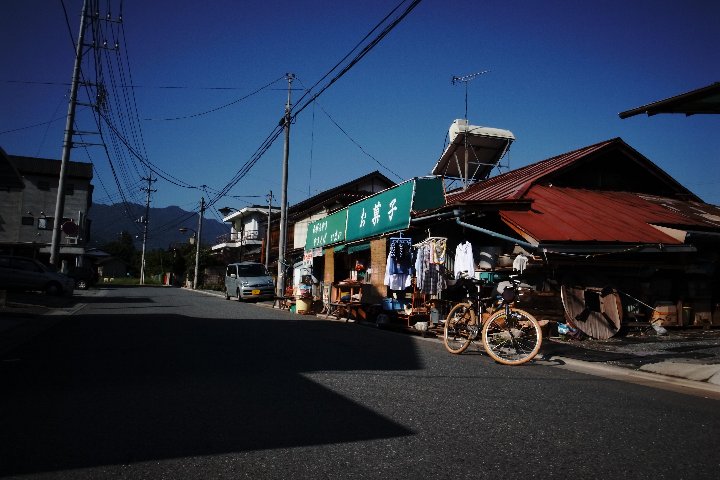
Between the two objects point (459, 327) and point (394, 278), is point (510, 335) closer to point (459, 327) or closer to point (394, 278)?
point (459, 327)

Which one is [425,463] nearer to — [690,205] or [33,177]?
[690,205]

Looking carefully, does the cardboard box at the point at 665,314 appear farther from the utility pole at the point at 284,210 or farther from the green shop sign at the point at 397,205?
the utility pole at the point at 284,210

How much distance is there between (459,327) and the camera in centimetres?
923

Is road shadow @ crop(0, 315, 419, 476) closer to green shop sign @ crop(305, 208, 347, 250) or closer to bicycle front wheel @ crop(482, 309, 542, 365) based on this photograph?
bicycle front wheel @ crop(482, 309, 542, 365)

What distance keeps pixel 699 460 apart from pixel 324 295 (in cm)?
1775

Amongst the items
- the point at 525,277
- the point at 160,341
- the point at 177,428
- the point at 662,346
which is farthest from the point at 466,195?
the point at 177,428

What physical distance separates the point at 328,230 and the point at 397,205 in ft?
21.6

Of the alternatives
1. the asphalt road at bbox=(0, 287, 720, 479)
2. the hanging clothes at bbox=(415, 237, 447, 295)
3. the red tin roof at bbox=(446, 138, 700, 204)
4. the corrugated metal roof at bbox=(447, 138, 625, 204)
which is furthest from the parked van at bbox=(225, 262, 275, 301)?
the asphalt road at bbox=(0, 287, 720, 479)

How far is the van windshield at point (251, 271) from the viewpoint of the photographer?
27.6 meters

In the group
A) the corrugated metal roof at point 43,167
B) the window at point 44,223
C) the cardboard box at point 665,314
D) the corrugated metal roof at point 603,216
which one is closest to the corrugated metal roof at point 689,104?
the corrugated metal roof at point 603,216

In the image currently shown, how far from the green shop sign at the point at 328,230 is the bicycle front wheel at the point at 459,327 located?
1055cm

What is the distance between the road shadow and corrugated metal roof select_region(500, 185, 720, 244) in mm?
4822

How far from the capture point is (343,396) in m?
5.14

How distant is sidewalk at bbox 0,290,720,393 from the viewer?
7.26 meters
